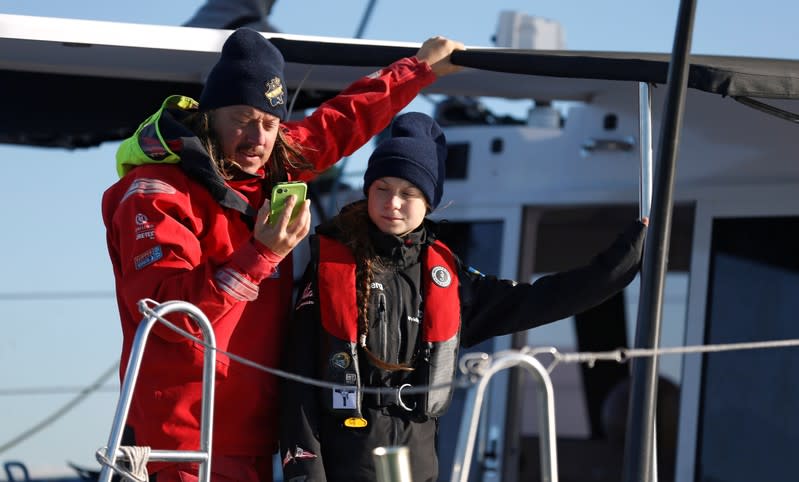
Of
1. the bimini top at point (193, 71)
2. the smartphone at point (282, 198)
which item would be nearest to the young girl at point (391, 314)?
the smartphone at point (282, 198)

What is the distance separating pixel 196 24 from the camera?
604 centimetres

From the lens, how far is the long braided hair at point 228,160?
3.13 metres

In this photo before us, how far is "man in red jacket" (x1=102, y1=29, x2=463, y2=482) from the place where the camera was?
2.80m

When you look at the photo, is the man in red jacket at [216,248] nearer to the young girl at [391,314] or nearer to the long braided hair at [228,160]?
the long braided hair at [228,160]

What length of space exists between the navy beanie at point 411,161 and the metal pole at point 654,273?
1.95 feet

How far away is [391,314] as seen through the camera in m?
3.14

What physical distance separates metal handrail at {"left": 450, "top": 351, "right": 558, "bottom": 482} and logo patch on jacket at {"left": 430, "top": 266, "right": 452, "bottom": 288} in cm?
→ 61

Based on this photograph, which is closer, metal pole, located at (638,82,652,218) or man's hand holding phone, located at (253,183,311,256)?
man's hand holding phone, located at (253,183,311,256)

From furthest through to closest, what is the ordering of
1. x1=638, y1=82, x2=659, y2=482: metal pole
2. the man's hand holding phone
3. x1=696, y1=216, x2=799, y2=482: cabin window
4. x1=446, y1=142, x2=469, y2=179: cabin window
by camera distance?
1. x1=446, y1=142, x2=469, y2=179: cabin window
2. x1=696, y1=216, x2=799, y2=482: cabin window
3. x1=638, y1=82, x2=659, y2=482: metal pole
4. the man's hand holding phone

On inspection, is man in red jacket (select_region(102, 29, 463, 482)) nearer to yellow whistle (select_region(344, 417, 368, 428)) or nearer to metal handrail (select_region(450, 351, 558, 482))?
yellow whistle (select_region(344, 417, 368, 428))

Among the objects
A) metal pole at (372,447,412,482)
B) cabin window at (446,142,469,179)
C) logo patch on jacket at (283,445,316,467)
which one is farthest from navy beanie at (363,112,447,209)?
cabin window at (446,142,469,179)

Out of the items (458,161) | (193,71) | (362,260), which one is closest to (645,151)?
(362,260)

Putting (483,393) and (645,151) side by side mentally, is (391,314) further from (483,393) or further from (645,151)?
(645,151)

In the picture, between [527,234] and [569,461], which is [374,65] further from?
[569,461]
